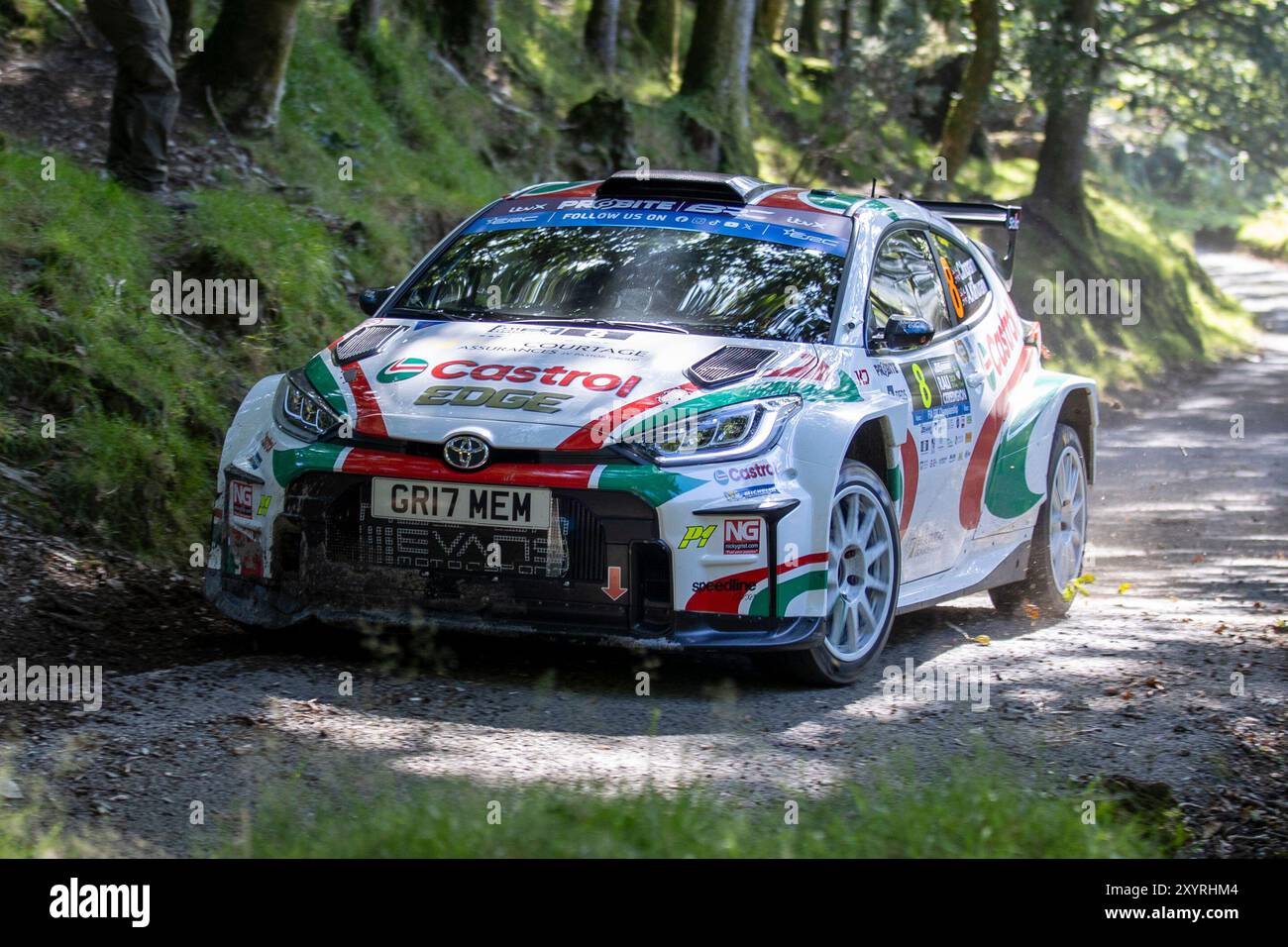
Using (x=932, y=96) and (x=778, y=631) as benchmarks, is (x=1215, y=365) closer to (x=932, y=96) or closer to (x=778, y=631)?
(x=932, y=96)

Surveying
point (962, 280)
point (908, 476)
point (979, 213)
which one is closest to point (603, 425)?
point (908, 476)

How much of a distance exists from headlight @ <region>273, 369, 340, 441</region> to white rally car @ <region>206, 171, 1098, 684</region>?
1 cm

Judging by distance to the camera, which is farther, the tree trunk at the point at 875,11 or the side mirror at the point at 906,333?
the tree trunk at the point at 875,11

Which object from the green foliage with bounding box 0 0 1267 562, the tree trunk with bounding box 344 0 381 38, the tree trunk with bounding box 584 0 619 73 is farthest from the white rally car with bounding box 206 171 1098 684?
the tree trunk with bounding box 584 0 619 73

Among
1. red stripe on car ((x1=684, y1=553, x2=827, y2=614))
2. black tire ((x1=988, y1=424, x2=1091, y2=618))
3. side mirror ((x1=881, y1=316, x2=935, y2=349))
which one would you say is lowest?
black tire ((x1=988, y1=424, x2=1091, y2=618))

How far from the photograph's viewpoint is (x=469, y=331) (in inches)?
270

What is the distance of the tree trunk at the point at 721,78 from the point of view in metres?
20.5

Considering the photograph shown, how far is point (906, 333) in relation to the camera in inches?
278

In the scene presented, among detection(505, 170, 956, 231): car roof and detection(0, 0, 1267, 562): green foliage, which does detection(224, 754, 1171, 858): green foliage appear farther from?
detection(0, 0, 1267, 562): green foliage

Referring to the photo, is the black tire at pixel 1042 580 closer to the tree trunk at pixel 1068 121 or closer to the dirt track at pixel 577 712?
the dirt track at pixel 577 712

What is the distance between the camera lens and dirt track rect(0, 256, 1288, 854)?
5.04 metres

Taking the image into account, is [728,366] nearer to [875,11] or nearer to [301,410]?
[301,410]

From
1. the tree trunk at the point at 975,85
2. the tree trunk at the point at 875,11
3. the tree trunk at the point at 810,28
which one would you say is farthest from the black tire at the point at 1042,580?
the tree trunk at the point at 810,28

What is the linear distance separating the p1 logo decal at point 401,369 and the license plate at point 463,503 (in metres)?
0.50
